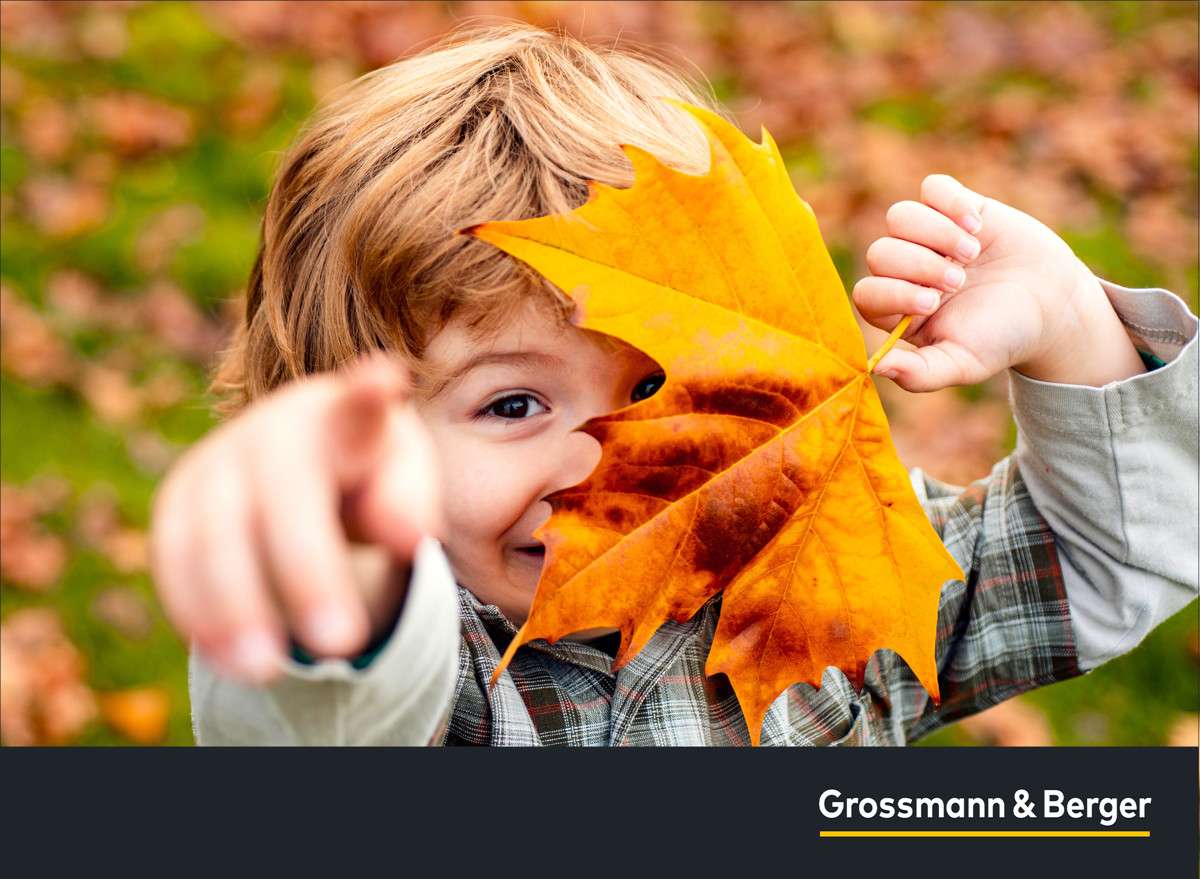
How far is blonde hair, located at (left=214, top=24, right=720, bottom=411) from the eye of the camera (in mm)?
1075

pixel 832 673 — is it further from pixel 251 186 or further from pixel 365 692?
pixel 251 186

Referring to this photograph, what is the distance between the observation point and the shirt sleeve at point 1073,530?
46.4 inches

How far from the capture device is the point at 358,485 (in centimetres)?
62

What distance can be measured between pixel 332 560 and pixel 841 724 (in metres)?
0.84

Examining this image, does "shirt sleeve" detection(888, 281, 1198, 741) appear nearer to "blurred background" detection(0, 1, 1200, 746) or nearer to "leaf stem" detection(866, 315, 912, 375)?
"leaf stem" detection(866, 315, 912, 375)

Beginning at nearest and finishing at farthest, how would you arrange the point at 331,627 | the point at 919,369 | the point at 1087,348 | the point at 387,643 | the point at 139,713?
the point at 331,627, the point at 387,643, the point at 919,369, the point at 1087,348, the point at 139,713

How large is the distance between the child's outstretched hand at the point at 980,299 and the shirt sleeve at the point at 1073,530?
0.04 meters

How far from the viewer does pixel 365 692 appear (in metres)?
0.76

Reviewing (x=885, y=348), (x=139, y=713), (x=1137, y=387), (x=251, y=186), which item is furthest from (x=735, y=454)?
(x=251, y=186)

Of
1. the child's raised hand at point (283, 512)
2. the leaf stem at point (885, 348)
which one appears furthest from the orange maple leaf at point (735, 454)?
the child's raised hand at point (283, 512)

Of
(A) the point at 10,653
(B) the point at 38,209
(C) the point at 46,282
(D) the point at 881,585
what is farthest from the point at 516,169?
(B) the point at 38,209

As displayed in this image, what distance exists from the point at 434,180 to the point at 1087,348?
680 millimetres

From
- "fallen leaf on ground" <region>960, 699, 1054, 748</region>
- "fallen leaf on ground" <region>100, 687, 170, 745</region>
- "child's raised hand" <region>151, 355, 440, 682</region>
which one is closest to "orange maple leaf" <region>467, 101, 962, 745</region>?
"child's raised hand" <region>151, 355, 440, 682</region>

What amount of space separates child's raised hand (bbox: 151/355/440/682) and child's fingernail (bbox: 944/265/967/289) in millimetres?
607
